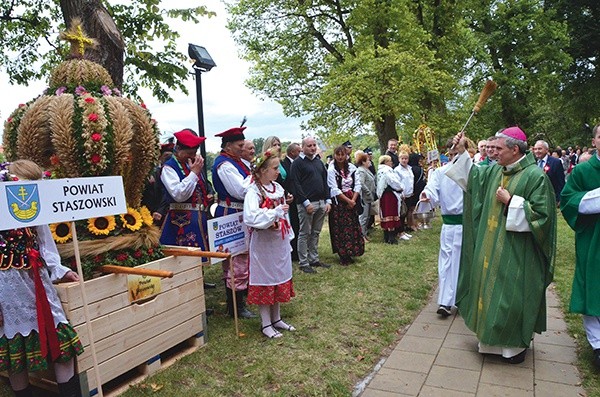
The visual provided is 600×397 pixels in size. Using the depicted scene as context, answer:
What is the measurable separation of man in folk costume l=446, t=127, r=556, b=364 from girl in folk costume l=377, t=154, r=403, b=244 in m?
5.19

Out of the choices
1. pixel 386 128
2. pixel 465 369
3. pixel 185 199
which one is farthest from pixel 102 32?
pixel 386 128

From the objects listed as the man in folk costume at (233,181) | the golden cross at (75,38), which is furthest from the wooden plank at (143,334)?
the golden cross at (75,38)

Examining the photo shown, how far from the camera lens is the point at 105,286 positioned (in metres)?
3.33

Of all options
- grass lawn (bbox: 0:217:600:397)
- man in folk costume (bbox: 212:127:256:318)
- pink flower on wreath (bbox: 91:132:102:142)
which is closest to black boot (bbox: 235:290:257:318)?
man in folk costume (bbox: 212:127:256:318)

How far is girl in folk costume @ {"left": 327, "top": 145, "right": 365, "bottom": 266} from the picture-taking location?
7.50 metres

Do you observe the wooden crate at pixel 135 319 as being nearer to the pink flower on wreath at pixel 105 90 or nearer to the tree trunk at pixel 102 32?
the pink flower on wreath at pixel 105 90

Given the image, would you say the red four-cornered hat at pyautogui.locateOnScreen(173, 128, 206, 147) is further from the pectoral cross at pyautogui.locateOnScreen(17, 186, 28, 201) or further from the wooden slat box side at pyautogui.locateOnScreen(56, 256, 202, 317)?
the pectoral cross at pyautogui.locateOnScreen(17, 186, 28, 201)

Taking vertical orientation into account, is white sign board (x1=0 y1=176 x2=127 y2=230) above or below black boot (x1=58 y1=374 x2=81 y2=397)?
above

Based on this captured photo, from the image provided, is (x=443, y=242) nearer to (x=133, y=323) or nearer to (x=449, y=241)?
(x=449, y=241)

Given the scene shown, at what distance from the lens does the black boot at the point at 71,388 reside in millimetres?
3097

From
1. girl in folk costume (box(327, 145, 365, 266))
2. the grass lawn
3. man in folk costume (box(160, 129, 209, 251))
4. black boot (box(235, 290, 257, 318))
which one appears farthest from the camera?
girl in folk costume (box(327, 145, 365, 266))

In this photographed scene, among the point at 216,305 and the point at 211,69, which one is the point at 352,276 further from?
the point at 211,69

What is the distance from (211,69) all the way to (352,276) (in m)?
3.77

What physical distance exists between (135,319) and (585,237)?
3.86 meters
